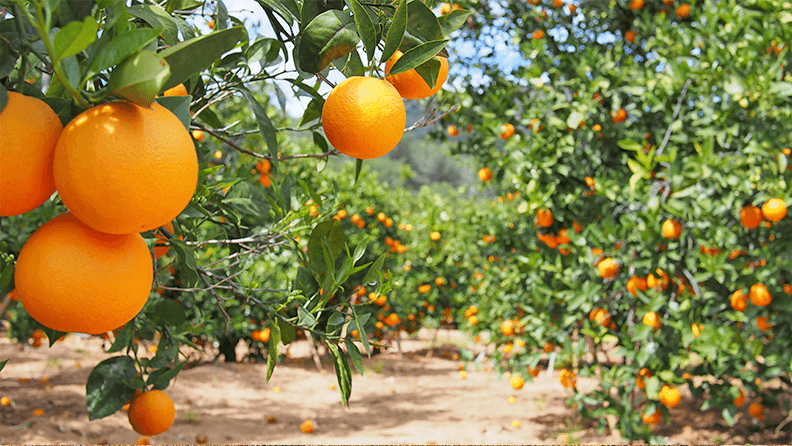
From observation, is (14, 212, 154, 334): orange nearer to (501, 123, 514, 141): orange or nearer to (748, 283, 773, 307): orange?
(748, 283, 773, 307): orange

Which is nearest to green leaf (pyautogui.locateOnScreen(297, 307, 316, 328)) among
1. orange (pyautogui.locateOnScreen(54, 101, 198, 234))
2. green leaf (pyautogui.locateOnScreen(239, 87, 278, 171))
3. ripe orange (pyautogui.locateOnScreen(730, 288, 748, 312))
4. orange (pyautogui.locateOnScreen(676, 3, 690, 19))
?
green leaf (pyautogui.locateOnScreen(239, 87, 278, 171))

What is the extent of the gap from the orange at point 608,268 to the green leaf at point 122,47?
280 cm

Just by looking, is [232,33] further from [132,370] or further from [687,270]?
[687,270]

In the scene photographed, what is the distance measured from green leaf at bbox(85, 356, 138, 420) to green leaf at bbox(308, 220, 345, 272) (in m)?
0.58

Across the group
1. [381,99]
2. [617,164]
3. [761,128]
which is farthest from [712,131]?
[381,99]

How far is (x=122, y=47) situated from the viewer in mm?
487

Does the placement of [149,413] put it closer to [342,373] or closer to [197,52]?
[342,373]

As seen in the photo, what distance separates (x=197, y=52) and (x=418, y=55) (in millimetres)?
302

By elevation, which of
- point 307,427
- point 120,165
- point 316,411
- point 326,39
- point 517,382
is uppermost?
point 326,39

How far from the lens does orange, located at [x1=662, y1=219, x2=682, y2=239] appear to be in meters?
2.64

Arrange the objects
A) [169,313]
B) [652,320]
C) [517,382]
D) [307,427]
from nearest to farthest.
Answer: [169,313] < [652,320] < [517,382] < [307,427]

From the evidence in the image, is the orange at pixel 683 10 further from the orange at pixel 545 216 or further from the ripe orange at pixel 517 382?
the ripe orange at pixel 517 382

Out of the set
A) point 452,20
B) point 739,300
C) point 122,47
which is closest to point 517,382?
point 739,300

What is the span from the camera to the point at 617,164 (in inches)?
137
